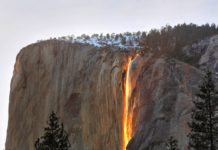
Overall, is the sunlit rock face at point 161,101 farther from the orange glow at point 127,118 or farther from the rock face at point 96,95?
the orange glow at point 127,118

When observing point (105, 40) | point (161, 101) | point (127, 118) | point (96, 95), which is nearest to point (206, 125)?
point (161, 101)

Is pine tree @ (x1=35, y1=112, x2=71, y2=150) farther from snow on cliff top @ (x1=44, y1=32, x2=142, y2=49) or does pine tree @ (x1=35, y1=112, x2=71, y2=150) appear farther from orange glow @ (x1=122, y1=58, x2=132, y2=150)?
snow on cliff top @ (x1=44, y1=32, x2=142, y2=49)

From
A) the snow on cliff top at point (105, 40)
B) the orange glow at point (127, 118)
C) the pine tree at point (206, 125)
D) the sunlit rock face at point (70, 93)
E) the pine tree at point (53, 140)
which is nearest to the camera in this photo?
the pine tree at point (53, 140)

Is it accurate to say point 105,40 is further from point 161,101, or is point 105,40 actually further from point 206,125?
point 206,125

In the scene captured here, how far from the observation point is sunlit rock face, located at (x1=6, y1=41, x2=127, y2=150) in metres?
56.8

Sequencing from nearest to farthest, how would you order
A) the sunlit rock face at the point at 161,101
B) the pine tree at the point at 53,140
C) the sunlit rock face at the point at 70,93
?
the pine tree at the point at 53,140
the sunlit rock face at the point at 161,101
the sunlit rock face at the point at 70,93

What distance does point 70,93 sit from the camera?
203 ft

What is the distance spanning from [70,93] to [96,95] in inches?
167

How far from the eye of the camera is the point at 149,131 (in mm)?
48250

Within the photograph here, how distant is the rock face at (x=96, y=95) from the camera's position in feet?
161

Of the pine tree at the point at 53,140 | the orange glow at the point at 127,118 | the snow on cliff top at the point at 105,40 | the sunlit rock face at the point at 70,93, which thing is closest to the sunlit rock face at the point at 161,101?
the orange glow at the point at 127,118

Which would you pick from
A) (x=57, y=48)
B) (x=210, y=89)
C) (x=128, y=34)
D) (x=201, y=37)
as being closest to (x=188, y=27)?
(x=201, y=37)

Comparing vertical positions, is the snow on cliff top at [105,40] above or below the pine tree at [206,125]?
above

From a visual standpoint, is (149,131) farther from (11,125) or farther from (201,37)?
(201,37)
